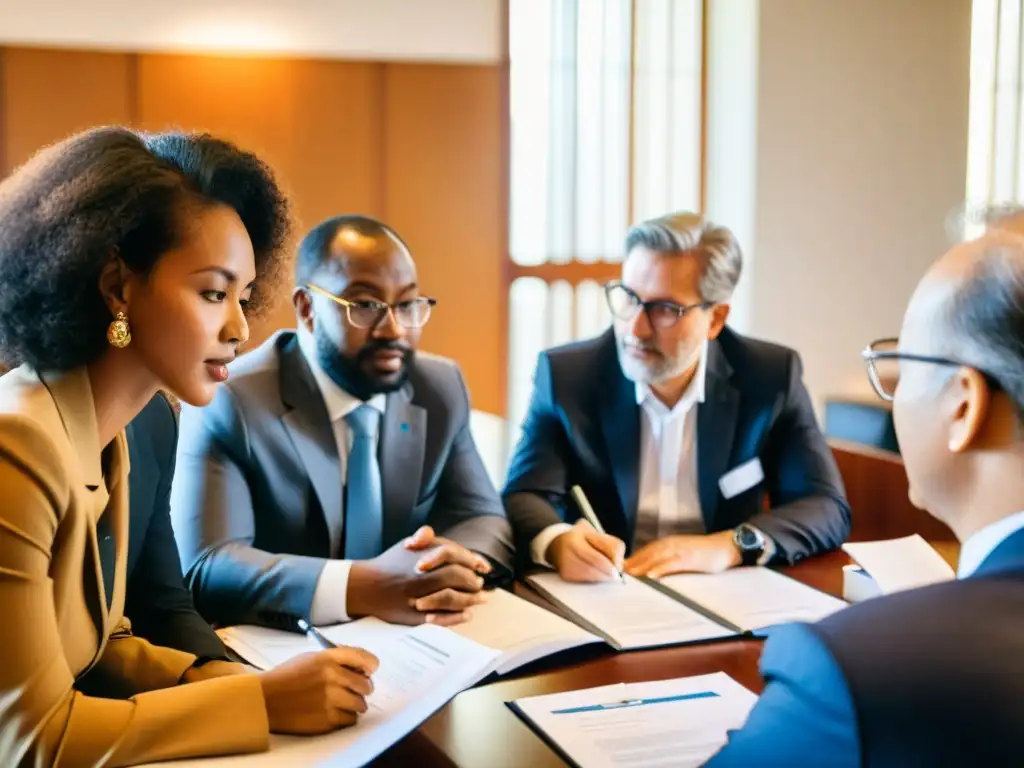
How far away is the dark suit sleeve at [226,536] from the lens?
1877 millimetres

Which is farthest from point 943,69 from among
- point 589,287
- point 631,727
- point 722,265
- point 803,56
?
point 631,727

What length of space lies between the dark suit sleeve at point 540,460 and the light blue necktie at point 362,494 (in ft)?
1.13

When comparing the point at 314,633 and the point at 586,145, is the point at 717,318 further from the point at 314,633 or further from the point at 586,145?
the point at 586,145

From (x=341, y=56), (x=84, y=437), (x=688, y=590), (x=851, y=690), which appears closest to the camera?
(x=851, y=690)

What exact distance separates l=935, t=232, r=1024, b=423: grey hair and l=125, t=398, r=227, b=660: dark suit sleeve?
115cm

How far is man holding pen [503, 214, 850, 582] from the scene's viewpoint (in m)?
2.68

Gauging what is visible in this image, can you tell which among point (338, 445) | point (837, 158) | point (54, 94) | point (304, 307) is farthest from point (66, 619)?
point (837, 158)

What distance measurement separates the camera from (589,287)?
18.0 ft

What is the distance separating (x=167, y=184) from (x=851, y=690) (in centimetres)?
100

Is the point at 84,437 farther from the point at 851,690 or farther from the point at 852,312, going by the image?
the point at 852,312

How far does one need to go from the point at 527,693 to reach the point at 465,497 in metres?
0.92

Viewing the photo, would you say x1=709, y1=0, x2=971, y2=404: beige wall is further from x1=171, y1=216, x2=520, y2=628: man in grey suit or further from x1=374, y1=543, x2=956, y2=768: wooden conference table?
x1=374, y1=543, x2=956, y2=768: wooden conference table

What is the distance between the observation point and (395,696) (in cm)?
149

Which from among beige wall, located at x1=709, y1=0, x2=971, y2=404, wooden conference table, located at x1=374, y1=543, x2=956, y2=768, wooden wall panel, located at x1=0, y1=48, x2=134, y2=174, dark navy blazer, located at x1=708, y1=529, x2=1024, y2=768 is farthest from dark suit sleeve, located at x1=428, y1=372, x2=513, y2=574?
beige wall, located at x1=709, y1=0, x2=971, y2=404
